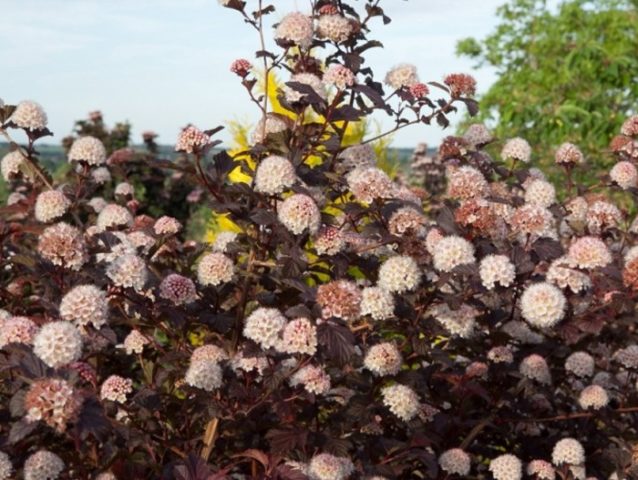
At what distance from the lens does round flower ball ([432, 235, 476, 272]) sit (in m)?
2.71

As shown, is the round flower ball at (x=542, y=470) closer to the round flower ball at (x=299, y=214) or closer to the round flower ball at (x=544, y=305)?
the round flower ball at (x=544, y=305)

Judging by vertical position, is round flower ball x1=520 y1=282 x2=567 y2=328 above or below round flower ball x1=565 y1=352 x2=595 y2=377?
above

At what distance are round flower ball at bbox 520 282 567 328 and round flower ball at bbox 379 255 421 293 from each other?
36 centimetres

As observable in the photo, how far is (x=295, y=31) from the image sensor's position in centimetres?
308

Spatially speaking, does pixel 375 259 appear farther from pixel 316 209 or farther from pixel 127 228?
pixel 127 228

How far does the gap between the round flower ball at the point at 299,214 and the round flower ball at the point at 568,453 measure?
4.24 feet

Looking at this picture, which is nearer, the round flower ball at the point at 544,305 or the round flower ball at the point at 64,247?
the round flower ball at the point at 64,247

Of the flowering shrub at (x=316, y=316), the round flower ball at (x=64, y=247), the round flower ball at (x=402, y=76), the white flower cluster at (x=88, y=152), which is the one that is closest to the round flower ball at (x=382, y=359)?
the flowering shrub at (x=316, y=316)

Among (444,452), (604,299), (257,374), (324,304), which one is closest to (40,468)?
(257,374)

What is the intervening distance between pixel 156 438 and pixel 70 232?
0.72 m

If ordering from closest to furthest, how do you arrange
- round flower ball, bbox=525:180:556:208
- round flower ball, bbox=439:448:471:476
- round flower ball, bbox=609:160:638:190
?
round flower ball, bbox=439:448:471:476 < round flower ball, bbox=525:180:556:208 < round flower ball, bbox=609:160:638:190

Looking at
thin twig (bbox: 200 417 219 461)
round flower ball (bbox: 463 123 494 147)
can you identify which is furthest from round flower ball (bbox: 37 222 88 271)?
round flower ball (bbox: 463 123 494 147)

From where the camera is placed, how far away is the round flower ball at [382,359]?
2777mm

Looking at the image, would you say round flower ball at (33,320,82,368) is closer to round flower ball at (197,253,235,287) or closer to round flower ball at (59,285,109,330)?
round flower ball at (59,285,109,330)
